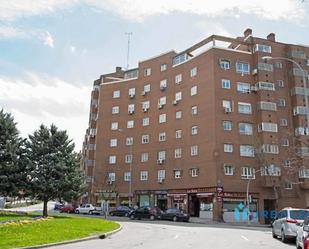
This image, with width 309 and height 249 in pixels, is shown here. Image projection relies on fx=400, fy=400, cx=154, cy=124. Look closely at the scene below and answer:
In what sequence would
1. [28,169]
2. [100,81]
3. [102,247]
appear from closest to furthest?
[102,247], [28,169], [100,81]

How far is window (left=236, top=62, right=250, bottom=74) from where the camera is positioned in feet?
178

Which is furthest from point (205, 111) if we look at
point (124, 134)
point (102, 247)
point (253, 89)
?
point (102, 247)

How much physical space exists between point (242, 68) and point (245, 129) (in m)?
8.64

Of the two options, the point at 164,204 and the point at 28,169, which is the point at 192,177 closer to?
the point at 164,204

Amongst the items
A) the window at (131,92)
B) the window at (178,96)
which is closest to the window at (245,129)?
the window at (178,96)

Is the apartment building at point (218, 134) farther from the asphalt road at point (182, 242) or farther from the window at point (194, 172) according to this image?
the asphalt road at point (182, 242)

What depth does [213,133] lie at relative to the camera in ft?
166

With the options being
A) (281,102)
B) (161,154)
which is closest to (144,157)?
(161,154)

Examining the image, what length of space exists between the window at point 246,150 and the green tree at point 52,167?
2186 cm

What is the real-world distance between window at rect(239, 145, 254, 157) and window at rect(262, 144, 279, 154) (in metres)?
1.56

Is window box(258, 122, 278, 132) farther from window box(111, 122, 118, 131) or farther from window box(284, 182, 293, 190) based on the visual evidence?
window box(111, 122, 118, 131)

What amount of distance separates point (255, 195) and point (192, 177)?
27.1 feet

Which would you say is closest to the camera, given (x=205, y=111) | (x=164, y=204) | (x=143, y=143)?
(x=205, y=111)

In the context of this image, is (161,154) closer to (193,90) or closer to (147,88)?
(193,90)
